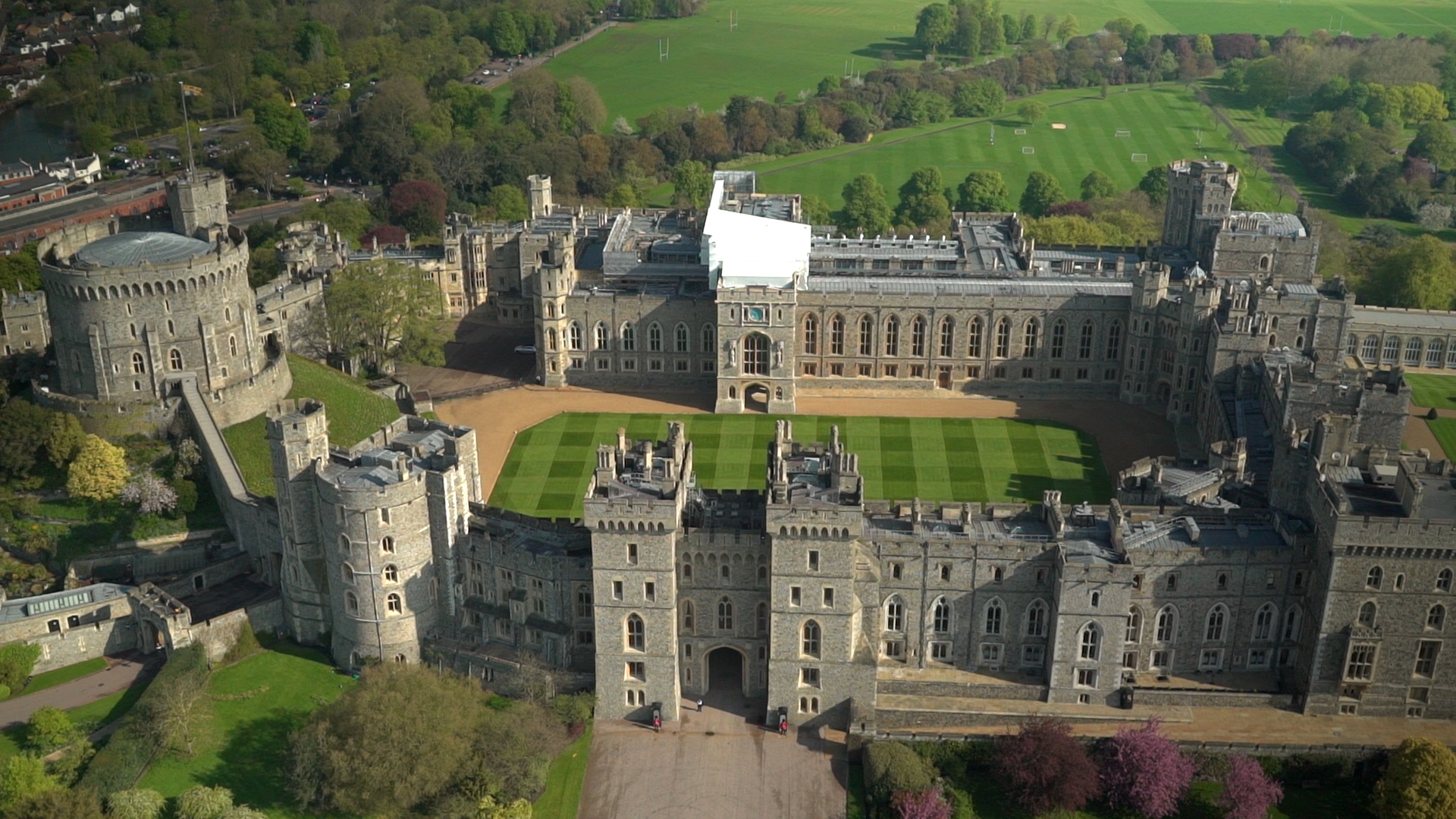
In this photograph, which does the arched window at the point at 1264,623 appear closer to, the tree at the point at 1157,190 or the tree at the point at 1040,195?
the tree at the point at 1040,195

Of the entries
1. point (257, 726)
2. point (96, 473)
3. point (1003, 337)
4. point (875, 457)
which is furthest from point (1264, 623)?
point (96, 473)

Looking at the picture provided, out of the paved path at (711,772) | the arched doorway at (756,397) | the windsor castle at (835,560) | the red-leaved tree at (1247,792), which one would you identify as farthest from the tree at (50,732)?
the arched doorway at (756,397)

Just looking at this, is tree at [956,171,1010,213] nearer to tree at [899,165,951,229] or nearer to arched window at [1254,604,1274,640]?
tree at [899,165,951,229]

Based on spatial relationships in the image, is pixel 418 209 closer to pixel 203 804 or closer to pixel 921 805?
pixel 203 804

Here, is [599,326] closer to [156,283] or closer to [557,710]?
[156,283]

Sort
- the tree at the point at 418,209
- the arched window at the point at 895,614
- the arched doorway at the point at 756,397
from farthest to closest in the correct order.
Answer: the tree at the point at 418,209
the arched doorway at the point at 756,397
the arched window at the point at 895,614

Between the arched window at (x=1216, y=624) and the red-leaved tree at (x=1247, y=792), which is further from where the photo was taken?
the arched window at (x=1216, y=624)
